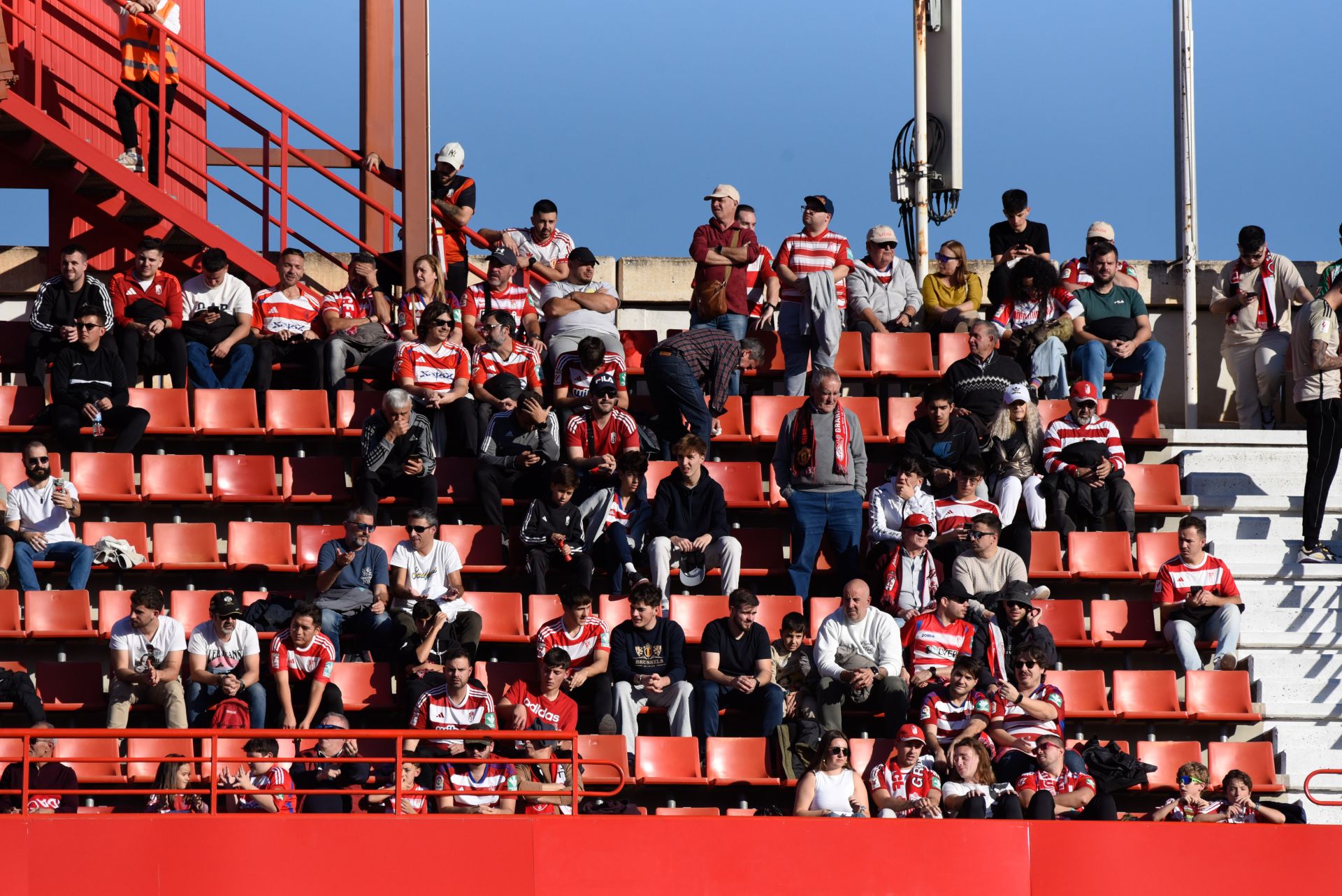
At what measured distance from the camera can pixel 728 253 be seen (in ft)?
45.6

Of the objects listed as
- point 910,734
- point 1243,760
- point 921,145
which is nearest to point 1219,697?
point 1243,760

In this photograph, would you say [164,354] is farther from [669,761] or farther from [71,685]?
[669,761]

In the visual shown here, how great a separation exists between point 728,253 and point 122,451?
4.44 meters

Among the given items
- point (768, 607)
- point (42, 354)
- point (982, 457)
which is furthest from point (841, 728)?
point (42, 354)

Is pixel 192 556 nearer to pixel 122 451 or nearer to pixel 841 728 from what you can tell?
pixel 122 451

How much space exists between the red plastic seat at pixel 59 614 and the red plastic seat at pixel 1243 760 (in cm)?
657

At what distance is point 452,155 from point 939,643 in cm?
606

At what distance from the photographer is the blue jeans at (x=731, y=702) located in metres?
10.7

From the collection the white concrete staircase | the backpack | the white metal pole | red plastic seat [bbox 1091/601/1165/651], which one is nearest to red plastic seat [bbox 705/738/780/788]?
red plastic seat [bbox 1091/601/1165/651]

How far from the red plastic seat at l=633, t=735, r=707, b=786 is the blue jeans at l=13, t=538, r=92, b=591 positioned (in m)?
3.63

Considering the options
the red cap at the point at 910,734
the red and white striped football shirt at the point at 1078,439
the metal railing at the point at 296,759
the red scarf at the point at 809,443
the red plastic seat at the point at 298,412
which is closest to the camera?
the metal railing at the point at 296,759

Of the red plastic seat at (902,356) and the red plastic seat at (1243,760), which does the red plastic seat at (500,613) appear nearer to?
the red plastic seat at (902,356)

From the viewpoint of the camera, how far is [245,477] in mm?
12797

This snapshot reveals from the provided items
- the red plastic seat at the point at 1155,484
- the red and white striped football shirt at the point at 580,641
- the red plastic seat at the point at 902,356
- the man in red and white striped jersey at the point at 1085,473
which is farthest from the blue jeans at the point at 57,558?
the red plastic seat at the point at 1155,484
